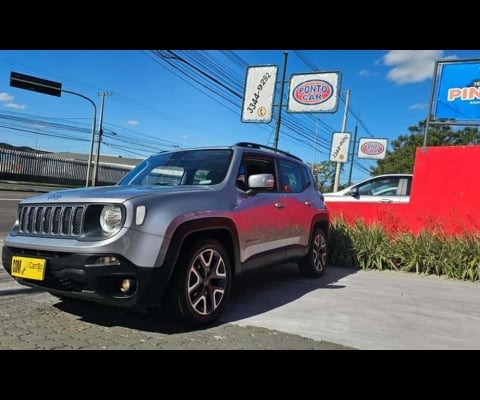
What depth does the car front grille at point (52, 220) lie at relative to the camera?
11.9ft

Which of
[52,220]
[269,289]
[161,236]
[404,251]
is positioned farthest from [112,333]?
[404,251]

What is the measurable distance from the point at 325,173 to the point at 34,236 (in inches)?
1685

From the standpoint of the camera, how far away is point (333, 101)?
48.0 feet

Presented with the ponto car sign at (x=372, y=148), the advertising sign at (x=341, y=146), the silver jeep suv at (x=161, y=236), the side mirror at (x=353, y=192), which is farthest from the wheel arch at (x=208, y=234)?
the ponto car sign at (x=372, y=148)

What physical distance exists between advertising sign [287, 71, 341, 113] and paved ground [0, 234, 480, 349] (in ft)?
32.0

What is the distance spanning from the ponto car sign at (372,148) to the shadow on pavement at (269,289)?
891 inches

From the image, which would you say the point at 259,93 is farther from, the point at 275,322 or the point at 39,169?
the point at 39,169

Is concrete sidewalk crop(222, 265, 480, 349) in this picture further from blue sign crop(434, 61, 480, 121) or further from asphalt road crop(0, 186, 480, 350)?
blue sign crop(434, 61, 480, 121)

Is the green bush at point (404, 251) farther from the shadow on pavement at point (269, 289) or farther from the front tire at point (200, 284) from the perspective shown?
the front tire at point (200, 284)

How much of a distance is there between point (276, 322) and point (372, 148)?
2659cm

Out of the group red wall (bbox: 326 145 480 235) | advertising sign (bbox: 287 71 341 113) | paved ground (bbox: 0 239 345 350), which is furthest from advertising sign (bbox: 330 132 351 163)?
paved ground (bbox: 0 239 345 350)

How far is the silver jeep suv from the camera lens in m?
3.41
